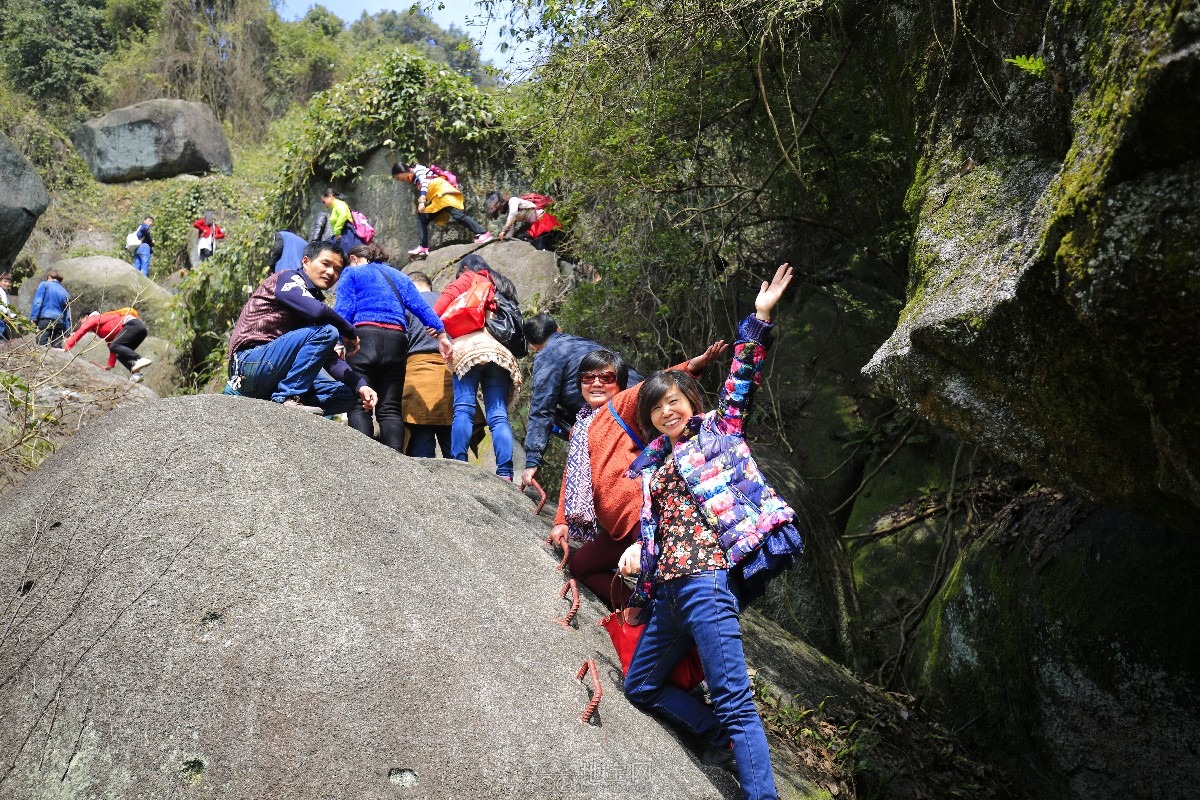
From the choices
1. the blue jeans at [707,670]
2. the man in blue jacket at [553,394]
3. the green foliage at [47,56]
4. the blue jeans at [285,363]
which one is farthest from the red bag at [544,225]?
the green foliage at [47,56]

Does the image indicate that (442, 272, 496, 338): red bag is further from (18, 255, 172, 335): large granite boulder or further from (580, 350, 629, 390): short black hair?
(18, 255, 172, 335): large granite boulder

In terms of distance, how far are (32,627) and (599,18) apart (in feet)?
17.1

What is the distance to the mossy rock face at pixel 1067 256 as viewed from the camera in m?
2.54

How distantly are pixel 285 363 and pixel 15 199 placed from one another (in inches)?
584

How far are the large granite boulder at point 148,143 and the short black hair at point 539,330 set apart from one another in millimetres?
25900

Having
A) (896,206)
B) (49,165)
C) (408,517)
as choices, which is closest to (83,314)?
(49,165)

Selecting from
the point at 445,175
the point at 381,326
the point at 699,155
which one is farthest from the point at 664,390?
the point at 445,175

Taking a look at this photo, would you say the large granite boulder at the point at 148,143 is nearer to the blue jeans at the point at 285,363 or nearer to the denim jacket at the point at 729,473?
the blue jeans at the point at 285,363

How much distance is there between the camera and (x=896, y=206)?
8.09 metres

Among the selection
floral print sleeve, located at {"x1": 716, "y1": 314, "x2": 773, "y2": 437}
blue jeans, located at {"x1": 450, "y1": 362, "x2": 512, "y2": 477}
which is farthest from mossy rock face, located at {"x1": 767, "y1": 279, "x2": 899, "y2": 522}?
floral print sleeve, located at {"x1": 716, "y1": 314, "x2": 773, "y2": 437}

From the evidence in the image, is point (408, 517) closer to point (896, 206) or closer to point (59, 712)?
point (59, 712)

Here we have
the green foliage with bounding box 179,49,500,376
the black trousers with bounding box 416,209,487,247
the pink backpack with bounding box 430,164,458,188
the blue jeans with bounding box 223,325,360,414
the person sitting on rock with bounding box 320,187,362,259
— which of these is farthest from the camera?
the green foliage with bounding box 179,49,500,376

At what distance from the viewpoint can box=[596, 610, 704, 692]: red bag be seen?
3.88 m

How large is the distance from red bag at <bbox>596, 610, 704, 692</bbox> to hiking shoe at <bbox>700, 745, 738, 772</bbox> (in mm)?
→ 247
